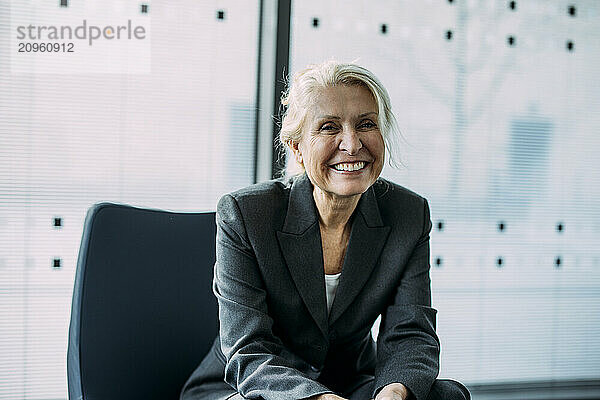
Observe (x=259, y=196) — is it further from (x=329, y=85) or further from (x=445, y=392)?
(x=445, y=392)

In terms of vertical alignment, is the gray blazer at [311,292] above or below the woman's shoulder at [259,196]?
below

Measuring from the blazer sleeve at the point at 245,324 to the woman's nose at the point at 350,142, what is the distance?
315 millimetres

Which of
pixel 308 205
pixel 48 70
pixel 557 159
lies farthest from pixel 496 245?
pixel 48 70

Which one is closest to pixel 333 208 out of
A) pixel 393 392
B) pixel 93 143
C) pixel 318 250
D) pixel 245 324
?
pixel 318 250

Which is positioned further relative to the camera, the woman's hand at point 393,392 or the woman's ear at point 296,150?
the woman's ear at point 296,150

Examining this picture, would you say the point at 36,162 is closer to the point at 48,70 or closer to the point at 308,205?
the point at 48,70

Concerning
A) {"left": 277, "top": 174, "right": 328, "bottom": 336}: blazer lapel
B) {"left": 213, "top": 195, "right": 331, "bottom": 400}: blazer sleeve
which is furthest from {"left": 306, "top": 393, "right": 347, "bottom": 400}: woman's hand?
{"left": 277, "top": 174, "right": 328, "bottom": 336}: blazer lapel

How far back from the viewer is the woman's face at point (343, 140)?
1.73 meters

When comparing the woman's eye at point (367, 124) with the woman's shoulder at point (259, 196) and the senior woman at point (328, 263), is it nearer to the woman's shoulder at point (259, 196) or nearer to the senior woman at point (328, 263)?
the senior woman at point (328, 263)

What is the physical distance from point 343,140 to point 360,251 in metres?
0.30

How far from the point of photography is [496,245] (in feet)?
9.86

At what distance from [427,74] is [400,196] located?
1.12 meters

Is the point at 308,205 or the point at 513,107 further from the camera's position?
A: the point at 513,107

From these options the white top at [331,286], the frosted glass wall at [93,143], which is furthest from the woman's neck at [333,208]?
the frosted glass wall at [93,143]
